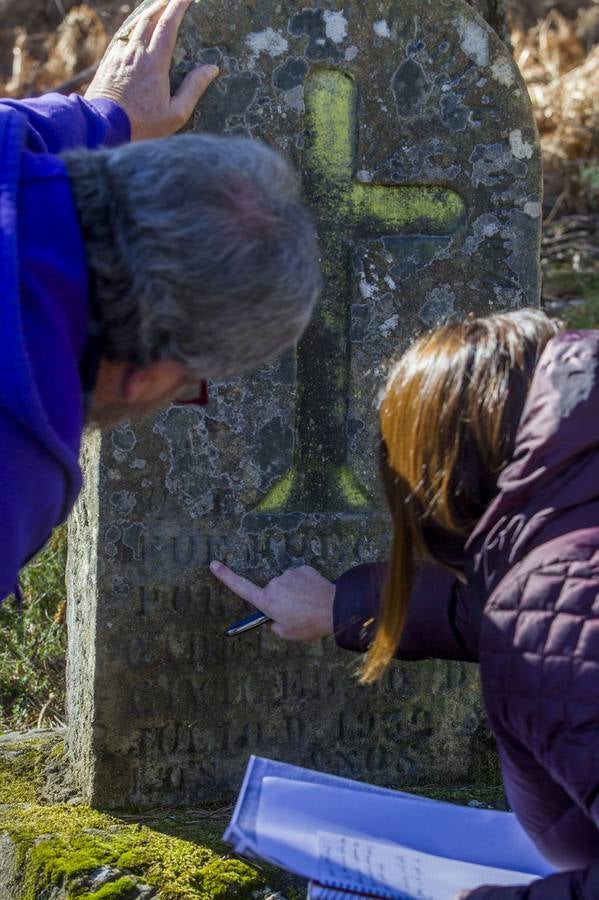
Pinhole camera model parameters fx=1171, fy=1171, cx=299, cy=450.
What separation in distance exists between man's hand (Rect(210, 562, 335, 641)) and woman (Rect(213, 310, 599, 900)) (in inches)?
21.2

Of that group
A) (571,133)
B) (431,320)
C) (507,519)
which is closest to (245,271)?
(507,519)

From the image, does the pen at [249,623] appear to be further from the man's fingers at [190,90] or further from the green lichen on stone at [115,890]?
the man's fingers at [190,90]

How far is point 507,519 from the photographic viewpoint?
6.00ft

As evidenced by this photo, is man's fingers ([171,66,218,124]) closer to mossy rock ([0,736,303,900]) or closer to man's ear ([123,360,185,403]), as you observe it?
man's ear ([123,360,185,403])

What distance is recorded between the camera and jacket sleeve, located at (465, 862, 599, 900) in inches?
66.4

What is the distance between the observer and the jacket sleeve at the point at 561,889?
5.53 feet

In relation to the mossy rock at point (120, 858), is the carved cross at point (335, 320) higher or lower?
higher

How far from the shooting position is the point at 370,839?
1995mm

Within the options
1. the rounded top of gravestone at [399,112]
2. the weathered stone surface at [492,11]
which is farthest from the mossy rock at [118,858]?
the weathered stone surface at [492,11]

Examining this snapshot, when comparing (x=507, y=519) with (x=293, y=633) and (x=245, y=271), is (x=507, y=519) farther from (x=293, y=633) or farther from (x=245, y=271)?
(x=293, y=633)

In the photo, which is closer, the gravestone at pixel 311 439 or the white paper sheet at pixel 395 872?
the white paper sheet at pixel 395 872

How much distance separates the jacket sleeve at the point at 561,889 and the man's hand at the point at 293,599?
931mm

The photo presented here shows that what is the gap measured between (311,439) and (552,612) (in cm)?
136

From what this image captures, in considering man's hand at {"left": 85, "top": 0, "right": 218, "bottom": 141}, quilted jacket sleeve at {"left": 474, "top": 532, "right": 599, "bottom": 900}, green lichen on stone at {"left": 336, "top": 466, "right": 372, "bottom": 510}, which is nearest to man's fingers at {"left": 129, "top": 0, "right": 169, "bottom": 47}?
man's hand at {"left": 85, "top": 0, "right": 218, "bottom": 141}
